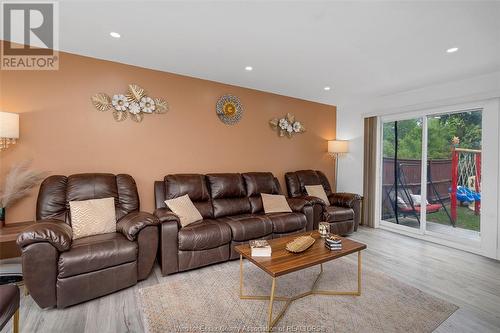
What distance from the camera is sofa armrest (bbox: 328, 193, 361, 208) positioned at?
4090 mm

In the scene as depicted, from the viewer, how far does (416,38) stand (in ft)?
7.90

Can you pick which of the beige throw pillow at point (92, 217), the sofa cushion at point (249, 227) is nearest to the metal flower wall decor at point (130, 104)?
the beige throw pillow at point (92, 217)

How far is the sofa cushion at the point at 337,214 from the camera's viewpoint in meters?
3.80

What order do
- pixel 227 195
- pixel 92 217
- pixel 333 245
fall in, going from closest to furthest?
pixel 333 245, pixel 92 217, pixel 227 195

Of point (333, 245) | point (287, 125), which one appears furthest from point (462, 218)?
point (287, 125)

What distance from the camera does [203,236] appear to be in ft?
8.79

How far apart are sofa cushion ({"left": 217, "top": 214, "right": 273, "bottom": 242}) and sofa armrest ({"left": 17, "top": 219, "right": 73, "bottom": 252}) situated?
1.60 metres

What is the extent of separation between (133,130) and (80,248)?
1693 mm

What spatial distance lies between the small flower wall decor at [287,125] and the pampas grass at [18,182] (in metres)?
3.46

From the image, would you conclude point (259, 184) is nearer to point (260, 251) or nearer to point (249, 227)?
point (249, 227)

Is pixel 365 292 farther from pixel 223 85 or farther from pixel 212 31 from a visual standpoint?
pixel 223 85

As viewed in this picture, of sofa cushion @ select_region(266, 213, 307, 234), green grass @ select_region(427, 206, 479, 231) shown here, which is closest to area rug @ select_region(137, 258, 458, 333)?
sofa cushion @ select_region(266, 213, 307, 234)

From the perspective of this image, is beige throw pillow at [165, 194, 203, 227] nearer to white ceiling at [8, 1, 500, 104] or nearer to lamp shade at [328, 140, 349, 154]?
white ceiling at [8, 1, 500, 104]

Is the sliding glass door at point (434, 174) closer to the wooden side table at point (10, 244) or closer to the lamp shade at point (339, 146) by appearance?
the lamp shade at point (339, 146)
